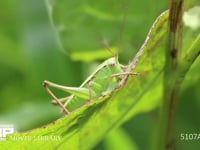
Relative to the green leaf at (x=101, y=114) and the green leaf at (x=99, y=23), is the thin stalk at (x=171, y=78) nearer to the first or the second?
the green leaf at (x=101, y=114)

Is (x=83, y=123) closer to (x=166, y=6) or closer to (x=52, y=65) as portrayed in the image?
(x=166, y=6)

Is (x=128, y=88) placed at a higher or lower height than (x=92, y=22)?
lower

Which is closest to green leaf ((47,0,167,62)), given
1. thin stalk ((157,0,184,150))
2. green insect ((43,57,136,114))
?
green insect ((43,57,136,114))

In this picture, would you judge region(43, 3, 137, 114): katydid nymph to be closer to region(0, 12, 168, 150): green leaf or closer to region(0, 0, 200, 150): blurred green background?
region(0, 12, 168, 150): green leaf

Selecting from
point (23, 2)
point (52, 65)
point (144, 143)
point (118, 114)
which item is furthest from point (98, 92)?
point (23, 2)

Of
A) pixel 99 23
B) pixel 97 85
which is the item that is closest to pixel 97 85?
pixel 97 85
